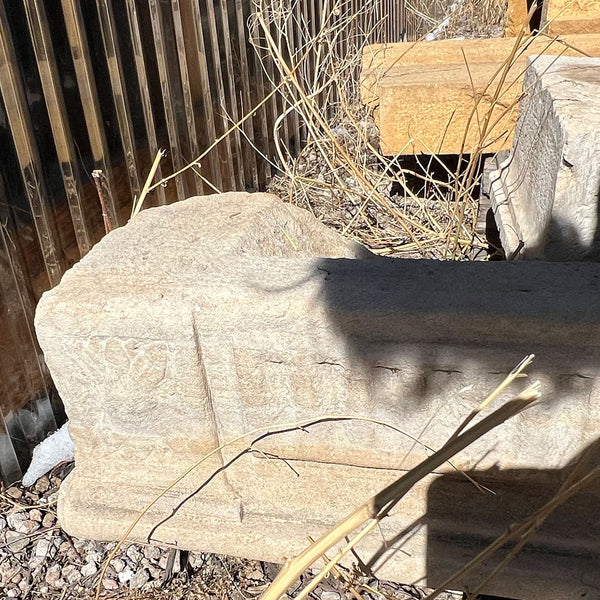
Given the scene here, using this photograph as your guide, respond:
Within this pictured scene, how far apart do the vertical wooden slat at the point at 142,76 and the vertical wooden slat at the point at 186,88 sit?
342mm

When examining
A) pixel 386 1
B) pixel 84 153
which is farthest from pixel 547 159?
pixel 386 1

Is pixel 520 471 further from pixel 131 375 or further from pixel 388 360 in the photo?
pixel 131 375

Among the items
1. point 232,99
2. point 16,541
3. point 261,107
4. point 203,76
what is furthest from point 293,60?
→ point 16,541

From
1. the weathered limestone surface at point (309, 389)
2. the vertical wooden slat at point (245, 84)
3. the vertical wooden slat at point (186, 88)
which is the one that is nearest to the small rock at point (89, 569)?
the weathered limestone surface at point (309, 389)

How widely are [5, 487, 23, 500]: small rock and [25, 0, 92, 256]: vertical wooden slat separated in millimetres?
943

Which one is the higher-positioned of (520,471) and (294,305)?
(294,305)

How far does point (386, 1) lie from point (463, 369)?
6078 mm

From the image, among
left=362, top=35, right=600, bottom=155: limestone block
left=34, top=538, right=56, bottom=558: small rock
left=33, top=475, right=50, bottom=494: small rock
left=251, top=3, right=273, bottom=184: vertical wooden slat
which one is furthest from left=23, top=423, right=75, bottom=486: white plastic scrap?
left=251, top=3, right=273, bottom=184: vertical wooden slat

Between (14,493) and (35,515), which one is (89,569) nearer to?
(35,515)

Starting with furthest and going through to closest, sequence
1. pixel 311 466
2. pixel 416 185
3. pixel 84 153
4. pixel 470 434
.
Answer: pixel 416 185, pixel 84 153, pixel 311 466, pixel 470 434

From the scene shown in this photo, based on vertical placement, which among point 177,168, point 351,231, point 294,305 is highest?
point 294,305

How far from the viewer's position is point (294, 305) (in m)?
1.40

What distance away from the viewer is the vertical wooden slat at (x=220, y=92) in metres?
3.47

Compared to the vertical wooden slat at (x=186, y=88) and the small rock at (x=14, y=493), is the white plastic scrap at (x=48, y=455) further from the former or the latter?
the vertical wooden slat at (x=186, y=88)
